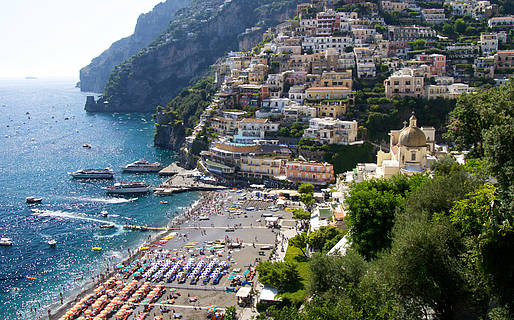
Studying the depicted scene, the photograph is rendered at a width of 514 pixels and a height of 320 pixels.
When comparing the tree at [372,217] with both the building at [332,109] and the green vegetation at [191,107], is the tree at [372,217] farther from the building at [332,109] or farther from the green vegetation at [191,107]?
the green vegetation at [191,107]

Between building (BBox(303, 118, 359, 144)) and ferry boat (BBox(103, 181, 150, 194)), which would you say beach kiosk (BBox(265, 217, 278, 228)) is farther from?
ferry boat (BBox(103, 181, 150, 194))

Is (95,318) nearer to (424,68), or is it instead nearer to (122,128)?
(424,68)

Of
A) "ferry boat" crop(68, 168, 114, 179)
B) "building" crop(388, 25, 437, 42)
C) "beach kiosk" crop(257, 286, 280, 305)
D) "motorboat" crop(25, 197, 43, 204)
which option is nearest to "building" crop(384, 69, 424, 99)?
"building" crop(388, 25, 437, 42)

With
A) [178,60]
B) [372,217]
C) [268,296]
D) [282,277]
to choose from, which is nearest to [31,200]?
[268,296]

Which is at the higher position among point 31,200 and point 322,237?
point 322,237

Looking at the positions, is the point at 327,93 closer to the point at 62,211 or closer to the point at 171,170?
the point at 171,170

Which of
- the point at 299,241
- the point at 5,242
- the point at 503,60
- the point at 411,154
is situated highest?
the point at 503,60
